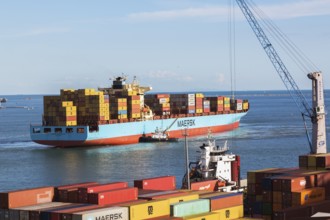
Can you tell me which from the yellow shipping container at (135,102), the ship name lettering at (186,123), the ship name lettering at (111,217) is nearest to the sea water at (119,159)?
the ship name lettering at (186,123)

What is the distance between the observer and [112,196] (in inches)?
1109

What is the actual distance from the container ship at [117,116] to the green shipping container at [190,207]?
55.8 meters

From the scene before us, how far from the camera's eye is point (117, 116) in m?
89.4

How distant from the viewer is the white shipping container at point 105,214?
24.8 m

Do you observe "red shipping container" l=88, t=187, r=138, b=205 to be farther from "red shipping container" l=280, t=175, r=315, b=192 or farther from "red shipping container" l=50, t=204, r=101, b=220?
"red shipping container" l=280, t=175, r=315, b=192

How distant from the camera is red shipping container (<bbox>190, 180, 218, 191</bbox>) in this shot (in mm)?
34844

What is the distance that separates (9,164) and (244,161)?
21618 millimetres

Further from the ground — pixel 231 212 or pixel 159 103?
pixel 159 103

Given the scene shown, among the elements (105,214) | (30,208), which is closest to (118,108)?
(30,208)

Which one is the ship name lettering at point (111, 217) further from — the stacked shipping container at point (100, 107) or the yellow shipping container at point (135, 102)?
the yellow shipping container at point (135, 102)

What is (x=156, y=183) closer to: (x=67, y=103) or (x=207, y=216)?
(x=207, y=216)

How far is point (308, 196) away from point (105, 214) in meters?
10.3

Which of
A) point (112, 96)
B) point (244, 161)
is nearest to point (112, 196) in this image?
point (244, 161)

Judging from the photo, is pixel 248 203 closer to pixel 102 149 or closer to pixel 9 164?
pixel 9 164
